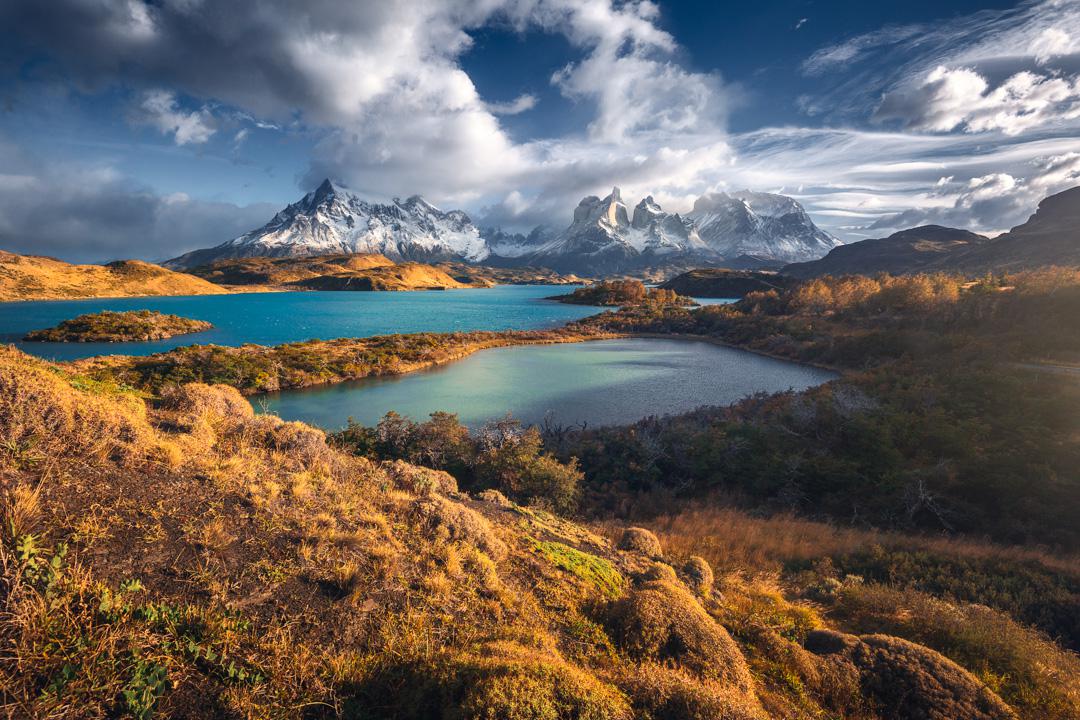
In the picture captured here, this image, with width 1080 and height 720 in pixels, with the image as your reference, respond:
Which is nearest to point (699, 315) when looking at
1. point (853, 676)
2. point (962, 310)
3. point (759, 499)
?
point (962, 310)

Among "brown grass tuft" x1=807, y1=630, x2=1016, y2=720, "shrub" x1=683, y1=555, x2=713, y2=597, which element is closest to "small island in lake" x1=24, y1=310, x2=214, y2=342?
"shrub" x1=683, y1=555, x2=713, y2=597

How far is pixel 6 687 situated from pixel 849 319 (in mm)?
93939

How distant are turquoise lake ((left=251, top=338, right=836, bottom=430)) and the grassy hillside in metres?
20.6

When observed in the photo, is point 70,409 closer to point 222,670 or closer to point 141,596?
point 141,596

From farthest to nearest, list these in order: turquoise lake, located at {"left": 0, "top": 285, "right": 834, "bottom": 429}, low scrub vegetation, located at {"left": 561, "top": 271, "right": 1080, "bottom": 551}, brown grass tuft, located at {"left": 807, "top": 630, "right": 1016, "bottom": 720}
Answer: turquoise lake, located at {"left": 0, "top": 285, "right": 834, "bottom": 429} < low scrub vegetation, located at {"left": 561, "top": 271, "right": 1080, "bottom": 551} < brown grass tuft, located at {"left": 807, "top": 630, "right": 1016, "bottom": 720}

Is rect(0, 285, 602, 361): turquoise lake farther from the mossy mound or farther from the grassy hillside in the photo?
the mossy mound

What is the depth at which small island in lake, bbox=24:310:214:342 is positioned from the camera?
64375 mm

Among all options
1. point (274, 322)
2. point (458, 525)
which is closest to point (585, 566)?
point (458, 525)

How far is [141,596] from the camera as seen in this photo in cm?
475

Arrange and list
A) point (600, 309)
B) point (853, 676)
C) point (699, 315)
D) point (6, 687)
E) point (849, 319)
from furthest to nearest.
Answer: point (600, 309)
point (699, 315)
point (849, 319)
point (853, 676)
point (6, 687)

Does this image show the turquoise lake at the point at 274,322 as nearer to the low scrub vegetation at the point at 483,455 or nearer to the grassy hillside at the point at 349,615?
the low scrub vegetation at the point at 483,455

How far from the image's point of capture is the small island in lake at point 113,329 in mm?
64375

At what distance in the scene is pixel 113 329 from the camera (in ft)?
220

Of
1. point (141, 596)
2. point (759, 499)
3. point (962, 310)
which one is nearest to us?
point (141, 596)
